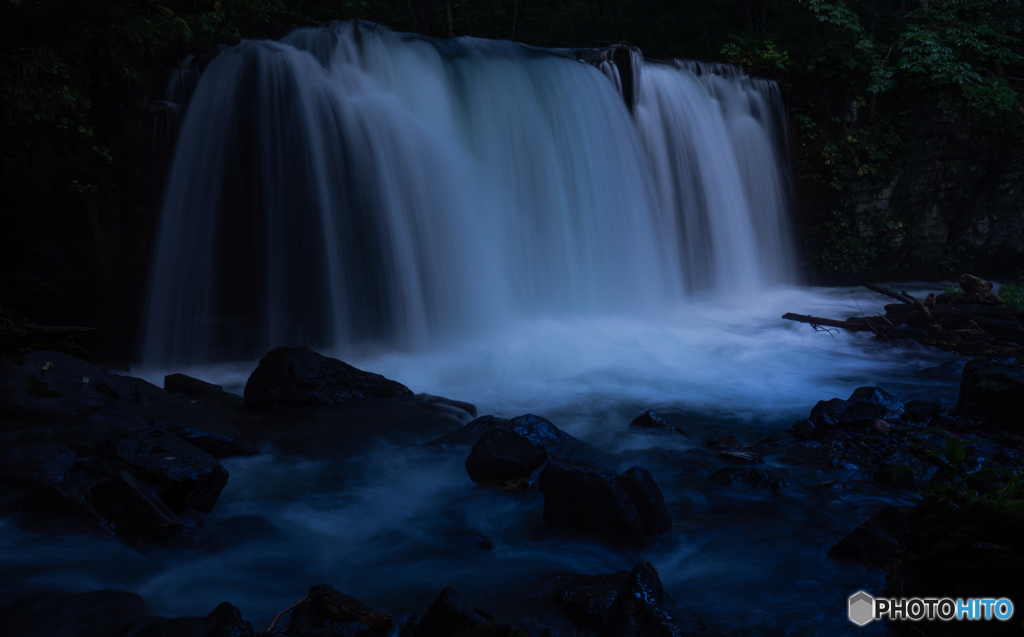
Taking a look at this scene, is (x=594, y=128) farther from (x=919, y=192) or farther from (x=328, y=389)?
(x=919, y=192)

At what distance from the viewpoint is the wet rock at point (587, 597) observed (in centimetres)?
272

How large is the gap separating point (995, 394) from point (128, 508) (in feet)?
19.9

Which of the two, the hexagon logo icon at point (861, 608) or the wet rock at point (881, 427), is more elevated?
the wet rock at point (881, 427)

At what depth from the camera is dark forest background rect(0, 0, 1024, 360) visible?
25.2 feet

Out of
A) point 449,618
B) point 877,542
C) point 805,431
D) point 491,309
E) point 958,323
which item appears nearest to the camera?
point 449,618

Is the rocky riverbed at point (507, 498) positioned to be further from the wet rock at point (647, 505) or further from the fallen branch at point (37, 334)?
the fallen branch at point (37, 334)

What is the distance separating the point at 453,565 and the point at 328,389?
310 cm

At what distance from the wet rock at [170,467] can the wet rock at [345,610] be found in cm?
143

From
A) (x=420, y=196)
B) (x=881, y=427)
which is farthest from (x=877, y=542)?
(x=420, y=196)

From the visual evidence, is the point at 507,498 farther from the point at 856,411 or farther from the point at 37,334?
the point at 37,334

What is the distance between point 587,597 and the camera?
2.79 m

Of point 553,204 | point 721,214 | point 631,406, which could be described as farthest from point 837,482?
point 721,214

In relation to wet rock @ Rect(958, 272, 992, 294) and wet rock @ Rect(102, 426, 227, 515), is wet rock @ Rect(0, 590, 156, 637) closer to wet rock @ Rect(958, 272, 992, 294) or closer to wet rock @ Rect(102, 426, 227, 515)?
wet rock @ Rect(102, 426, 227, 515)

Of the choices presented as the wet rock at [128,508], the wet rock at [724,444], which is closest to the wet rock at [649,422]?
the wet rock at [724,444]
